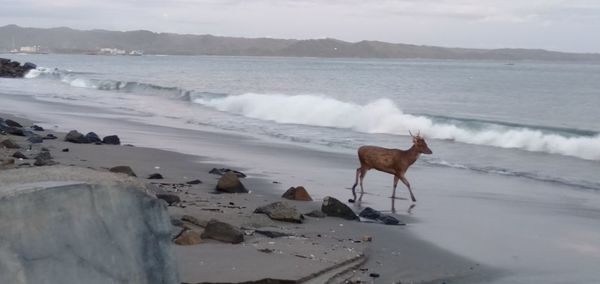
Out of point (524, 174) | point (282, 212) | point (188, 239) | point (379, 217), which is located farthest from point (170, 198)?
point (524, 174)

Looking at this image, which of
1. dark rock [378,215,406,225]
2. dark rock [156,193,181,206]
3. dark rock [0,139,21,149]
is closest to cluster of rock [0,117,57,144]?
dark rock [0,139,21,149]

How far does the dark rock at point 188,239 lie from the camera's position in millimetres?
6945

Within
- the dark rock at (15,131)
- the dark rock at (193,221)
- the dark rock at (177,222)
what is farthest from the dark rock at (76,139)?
the dark rock at (177,222)

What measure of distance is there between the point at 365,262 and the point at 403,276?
0.42m

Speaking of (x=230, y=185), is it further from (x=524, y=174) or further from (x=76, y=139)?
(x=524, y=174)

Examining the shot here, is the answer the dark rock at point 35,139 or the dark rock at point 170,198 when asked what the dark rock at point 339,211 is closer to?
the dark rock at point 170,198

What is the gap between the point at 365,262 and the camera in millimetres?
7395

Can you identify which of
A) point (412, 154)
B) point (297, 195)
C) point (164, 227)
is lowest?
point (297, 195)

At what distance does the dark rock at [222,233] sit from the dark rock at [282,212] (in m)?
1.52

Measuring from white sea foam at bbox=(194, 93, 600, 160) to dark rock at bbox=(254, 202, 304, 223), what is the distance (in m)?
13.0

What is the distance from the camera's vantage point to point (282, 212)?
8.95 meters

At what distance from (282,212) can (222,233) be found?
1737mm

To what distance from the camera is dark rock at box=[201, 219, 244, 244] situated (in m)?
7.25

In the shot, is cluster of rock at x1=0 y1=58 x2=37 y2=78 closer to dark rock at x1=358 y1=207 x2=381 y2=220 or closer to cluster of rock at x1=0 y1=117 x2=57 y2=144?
cluster of rock at x1=0 y1=117 x2=57 y2=144
